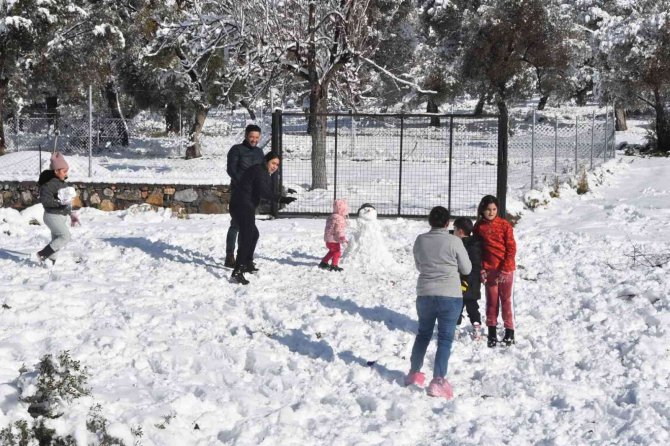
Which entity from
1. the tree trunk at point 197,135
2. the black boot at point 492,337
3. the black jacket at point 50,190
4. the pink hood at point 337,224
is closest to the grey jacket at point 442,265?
the black boot at point 492,337

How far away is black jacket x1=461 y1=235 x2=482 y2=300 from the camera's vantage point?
7.67 meters

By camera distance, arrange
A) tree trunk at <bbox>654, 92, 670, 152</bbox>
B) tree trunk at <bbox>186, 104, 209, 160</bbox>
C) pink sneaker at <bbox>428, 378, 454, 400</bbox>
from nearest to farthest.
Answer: pink sneaker at <bbox>428, 378, 454, 400</bbox>, tree trunk at <bbox>186, 104, 209, 160</bbox>, tree trunk at <bbox>654, 92, 670, 152</bbox>

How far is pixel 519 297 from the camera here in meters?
9.34

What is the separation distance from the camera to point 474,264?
7.71 meters

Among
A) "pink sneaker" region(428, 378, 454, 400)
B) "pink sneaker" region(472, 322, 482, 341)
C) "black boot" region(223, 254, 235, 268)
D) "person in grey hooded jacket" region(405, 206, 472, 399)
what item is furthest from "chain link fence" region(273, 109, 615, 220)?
"pink sneaker" region(428, 378, 454, 400)

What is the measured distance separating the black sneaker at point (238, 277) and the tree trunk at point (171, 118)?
28.0m

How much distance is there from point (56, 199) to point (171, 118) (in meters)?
29.0

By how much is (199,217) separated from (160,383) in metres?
8.95

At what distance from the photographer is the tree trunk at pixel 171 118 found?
37031 millimetres

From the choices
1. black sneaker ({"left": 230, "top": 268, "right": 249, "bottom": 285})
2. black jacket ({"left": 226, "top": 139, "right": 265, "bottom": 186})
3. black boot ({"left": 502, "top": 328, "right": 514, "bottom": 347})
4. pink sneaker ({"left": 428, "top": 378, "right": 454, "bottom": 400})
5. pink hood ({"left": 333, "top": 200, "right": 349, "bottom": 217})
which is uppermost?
black jacket ({"left": 226, "top": 139, "right": 265, "bottom": 186})

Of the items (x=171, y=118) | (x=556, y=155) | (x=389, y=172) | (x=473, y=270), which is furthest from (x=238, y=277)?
(x=171, y=118)

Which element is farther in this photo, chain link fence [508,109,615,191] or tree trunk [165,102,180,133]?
tree trunk [165,102,180,133]

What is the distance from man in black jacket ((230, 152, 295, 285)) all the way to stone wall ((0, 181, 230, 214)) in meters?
5.91

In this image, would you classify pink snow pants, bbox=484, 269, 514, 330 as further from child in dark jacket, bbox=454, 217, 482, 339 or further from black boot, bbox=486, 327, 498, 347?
child in dark jacket, bbox=454, 217, 482, 339
